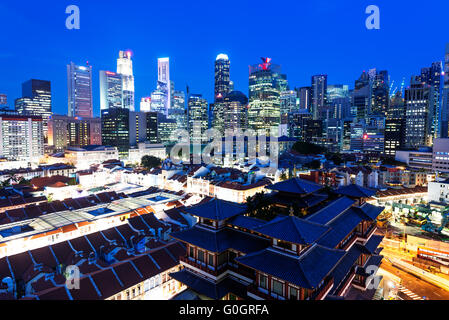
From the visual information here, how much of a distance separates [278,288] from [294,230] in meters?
3.45

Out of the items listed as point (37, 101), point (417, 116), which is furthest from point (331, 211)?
point (37, 101)

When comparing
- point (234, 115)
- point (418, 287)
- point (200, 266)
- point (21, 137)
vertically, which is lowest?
point (418, 287)

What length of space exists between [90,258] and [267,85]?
530ft

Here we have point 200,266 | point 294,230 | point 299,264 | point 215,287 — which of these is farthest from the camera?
point 200,266

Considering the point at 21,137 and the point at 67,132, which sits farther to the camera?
the point at 67,132

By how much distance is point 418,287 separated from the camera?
94.0 feet

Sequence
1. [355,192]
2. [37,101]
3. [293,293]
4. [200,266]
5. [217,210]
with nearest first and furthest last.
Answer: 1. [293,293]
2. [200,266]
3. [217,210]
4. [355,192]
5. [37,101]

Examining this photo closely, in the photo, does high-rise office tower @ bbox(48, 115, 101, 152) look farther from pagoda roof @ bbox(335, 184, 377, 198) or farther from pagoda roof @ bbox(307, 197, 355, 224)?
pagoda roof @ bbox(307, 197, 355, 224)

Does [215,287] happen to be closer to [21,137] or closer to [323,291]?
[323,291]

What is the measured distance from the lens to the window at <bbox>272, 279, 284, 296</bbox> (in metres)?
14.9

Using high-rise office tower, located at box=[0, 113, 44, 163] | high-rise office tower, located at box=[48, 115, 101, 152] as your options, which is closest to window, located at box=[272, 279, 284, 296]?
high-rise office tower, located at box=[0, 113, 44, 163]

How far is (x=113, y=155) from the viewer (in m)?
122

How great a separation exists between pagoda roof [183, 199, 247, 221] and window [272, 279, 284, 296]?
596cm
